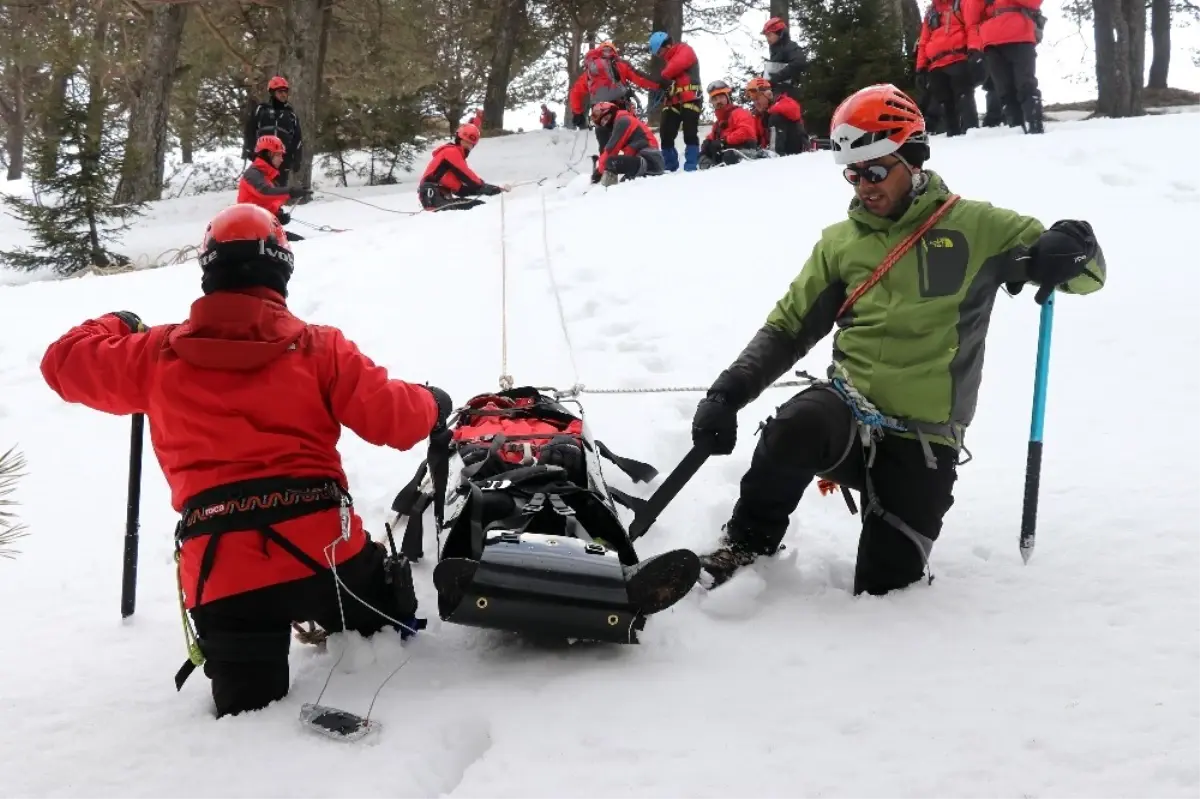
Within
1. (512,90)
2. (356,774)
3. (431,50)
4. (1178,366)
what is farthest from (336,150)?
(356,774)

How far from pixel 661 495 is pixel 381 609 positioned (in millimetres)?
1035

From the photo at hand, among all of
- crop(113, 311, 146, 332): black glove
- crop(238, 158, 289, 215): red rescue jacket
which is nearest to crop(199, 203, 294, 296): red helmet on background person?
crop(113, 311, 146, 332): black glove

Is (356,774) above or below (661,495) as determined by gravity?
below

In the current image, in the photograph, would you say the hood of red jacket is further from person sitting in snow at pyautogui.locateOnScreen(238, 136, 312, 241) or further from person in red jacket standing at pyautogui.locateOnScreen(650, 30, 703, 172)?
person in red jacket standing at pyautogui.locateOnScreen(650, 30, 703, 172)

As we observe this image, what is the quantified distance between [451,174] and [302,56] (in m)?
3.80

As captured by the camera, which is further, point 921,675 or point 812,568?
point 812,568

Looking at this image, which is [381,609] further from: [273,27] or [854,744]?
[273,27]

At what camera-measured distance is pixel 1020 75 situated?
9.27 meters

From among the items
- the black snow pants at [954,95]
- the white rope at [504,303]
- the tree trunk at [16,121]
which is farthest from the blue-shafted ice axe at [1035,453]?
the tree trunk at [16,121]

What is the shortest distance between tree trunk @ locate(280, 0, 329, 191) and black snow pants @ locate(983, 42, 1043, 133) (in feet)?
29.7

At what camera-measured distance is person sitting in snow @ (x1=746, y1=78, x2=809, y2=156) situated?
11.6m

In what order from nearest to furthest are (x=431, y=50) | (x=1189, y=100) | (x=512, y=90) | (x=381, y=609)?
(x=381, y=609) < (x=431, y=50) < (x=1189, y=100) < (x=512, y=90)

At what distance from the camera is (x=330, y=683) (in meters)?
2.63

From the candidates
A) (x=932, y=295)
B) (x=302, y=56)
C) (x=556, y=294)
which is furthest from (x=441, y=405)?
(x=302, y=56)
